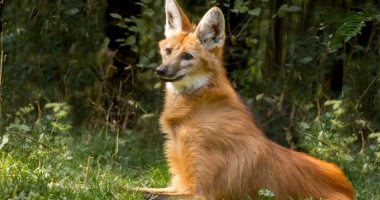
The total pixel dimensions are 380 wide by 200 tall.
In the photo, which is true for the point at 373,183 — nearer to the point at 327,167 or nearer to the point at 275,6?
the point at 327,167

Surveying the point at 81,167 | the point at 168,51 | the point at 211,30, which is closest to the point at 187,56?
the point at 168,51

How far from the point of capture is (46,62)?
823cm

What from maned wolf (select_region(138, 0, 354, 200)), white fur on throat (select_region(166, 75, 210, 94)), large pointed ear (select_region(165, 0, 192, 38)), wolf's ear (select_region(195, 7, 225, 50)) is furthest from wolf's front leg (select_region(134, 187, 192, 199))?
large pointed ear (select_region(165, 0, 192, 38))

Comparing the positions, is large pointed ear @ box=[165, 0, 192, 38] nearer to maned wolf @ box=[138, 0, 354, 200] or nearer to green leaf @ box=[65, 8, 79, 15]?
maned wolf @ box=[138, 0, 354, 200]

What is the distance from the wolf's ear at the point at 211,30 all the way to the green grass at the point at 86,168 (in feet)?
3.89

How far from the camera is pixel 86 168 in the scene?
489 cm

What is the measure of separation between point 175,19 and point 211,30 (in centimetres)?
34

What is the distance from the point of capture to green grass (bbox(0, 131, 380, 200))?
175 inches

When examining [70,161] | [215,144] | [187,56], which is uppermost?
[187,56]

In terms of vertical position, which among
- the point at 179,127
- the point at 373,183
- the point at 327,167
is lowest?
the point at 373,183

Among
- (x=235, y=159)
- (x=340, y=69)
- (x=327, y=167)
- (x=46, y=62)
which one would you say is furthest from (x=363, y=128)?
(x=46, y=62)

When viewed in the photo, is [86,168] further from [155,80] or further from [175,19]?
[155,80]

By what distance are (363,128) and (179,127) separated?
305 centimetres

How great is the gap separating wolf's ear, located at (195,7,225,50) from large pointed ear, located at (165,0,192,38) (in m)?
0.24
